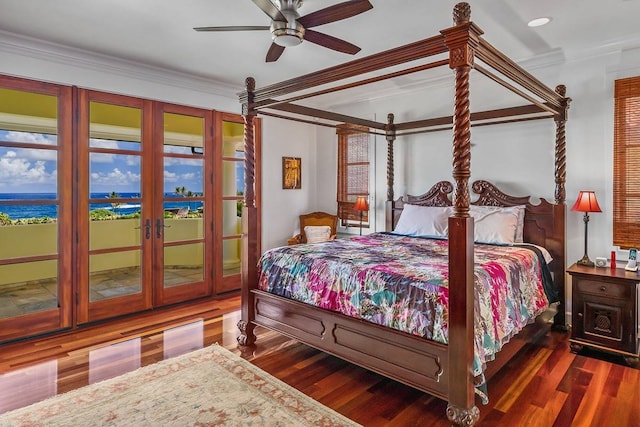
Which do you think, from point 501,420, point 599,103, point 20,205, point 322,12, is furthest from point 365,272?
point 20,205

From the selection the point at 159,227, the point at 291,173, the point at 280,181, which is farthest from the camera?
the point at 291,173

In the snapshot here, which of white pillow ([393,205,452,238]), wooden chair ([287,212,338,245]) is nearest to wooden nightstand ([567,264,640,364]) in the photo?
white pillow ([393,205,452,238])

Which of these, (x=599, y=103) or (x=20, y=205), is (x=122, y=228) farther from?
(x=599, y=103)

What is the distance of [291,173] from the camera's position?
5824 millimetres

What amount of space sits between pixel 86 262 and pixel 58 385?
1.50 meters

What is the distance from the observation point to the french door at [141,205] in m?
3.93

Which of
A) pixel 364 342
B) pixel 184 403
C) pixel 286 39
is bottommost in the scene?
pixel 184 403

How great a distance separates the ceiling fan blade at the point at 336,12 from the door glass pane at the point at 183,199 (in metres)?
2.65

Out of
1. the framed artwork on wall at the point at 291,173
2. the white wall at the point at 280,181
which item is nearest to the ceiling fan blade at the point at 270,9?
the white wall at the point at 280,181

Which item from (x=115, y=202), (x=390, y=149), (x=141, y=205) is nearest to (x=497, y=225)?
(x=390, y=149)

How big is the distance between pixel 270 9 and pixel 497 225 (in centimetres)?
283

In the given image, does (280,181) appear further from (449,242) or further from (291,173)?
(449,242)

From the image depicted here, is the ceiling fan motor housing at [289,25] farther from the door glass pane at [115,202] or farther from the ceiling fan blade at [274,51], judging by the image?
the door glass pane at [115,202]

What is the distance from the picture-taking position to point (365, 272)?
103 inches
